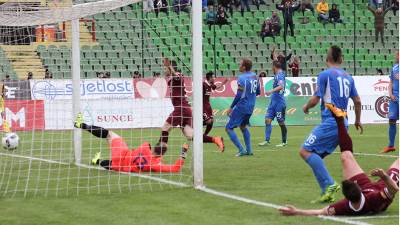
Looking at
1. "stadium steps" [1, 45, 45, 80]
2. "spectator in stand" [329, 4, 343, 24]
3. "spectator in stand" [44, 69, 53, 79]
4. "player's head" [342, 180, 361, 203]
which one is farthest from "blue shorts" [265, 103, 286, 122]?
"spectator in stand" [329, 4, 343, 24]

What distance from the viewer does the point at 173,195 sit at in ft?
39.9

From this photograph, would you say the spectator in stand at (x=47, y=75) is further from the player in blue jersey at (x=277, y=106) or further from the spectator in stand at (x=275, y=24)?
the spectator in stand at (x=275, y=24)

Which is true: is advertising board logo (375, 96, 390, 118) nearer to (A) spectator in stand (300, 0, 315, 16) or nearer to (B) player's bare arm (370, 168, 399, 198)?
(A) spectator in stand (300, 0, 315, 16)

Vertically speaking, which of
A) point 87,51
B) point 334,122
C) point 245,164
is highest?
point 87,51

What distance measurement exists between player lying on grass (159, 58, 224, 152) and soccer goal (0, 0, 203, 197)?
0.94ft

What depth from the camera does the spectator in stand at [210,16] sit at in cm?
3769

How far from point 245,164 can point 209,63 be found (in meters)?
20.2

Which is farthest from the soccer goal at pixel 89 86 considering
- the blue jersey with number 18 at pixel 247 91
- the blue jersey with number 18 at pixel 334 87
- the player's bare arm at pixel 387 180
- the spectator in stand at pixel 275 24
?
the spectator in stand at pixel 275 24

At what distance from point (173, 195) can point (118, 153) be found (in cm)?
311

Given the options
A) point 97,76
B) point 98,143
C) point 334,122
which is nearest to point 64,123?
point 98,143

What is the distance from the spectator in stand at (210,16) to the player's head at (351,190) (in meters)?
28.6

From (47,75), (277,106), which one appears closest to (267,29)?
(47,75)

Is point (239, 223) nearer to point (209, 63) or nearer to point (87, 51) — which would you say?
point (87, 51)

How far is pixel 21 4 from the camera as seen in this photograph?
1441 centimetres
